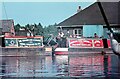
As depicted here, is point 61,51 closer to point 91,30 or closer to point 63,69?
point 91,30

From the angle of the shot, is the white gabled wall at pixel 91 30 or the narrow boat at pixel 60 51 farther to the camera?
the white gabled wall at pixel 91 30

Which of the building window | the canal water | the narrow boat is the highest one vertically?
the building window

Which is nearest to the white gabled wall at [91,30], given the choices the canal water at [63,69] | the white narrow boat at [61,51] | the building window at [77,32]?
the building window at [77,32]

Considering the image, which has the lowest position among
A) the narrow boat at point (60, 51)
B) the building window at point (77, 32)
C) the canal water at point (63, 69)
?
the canal water at point (63, 69)

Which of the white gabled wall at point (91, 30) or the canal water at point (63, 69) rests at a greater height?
the white gabled wall at point (91, 30)

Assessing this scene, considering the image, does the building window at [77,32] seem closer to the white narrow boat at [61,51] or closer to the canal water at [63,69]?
the white narrow boat at [61,51]

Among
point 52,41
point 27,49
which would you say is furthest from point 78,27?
point 27,49

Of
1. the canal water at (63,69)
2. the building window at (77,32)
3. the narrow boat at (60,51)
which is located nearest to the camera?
the canal water at (63,69)

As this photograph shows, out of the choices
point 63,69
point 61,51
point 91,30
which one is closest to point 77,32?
point 91,30

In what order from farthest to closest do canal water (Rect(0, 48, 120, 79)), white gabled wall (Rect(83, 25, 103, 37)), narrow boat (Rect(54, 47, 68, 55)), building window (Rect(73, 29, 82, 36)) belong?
building window (Rect(73, 29, 82, 36)), white gabled wall (Rect(83, 25, 103, 37)), narrow boat (Rect(54, 47, 68, 55)), canal water (Rect(0, 48, 120, 79))

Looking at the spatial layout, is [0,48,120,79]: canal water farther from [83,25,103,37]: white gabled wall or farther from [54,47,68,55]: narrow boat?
[83,25,103,37]: white gabled wall

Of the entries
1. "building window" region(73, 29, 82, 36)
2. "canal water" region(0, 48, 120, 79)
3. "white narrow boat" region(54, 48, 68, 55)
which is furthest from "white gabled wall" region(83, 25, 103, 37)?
"canal water" region(0, 48, 120, 79)

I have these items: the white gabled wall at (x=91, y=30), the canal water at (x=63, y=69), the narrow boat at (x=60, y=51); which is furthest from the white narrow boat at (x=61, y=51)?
the canal water at (x=63, y=69)

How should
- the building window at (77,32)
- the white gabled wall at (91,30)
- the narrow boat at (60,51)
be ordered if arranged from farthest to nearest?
the building window at (77,32) → the white gabled wall at (91,30) → the narrow boat at (60,51)
